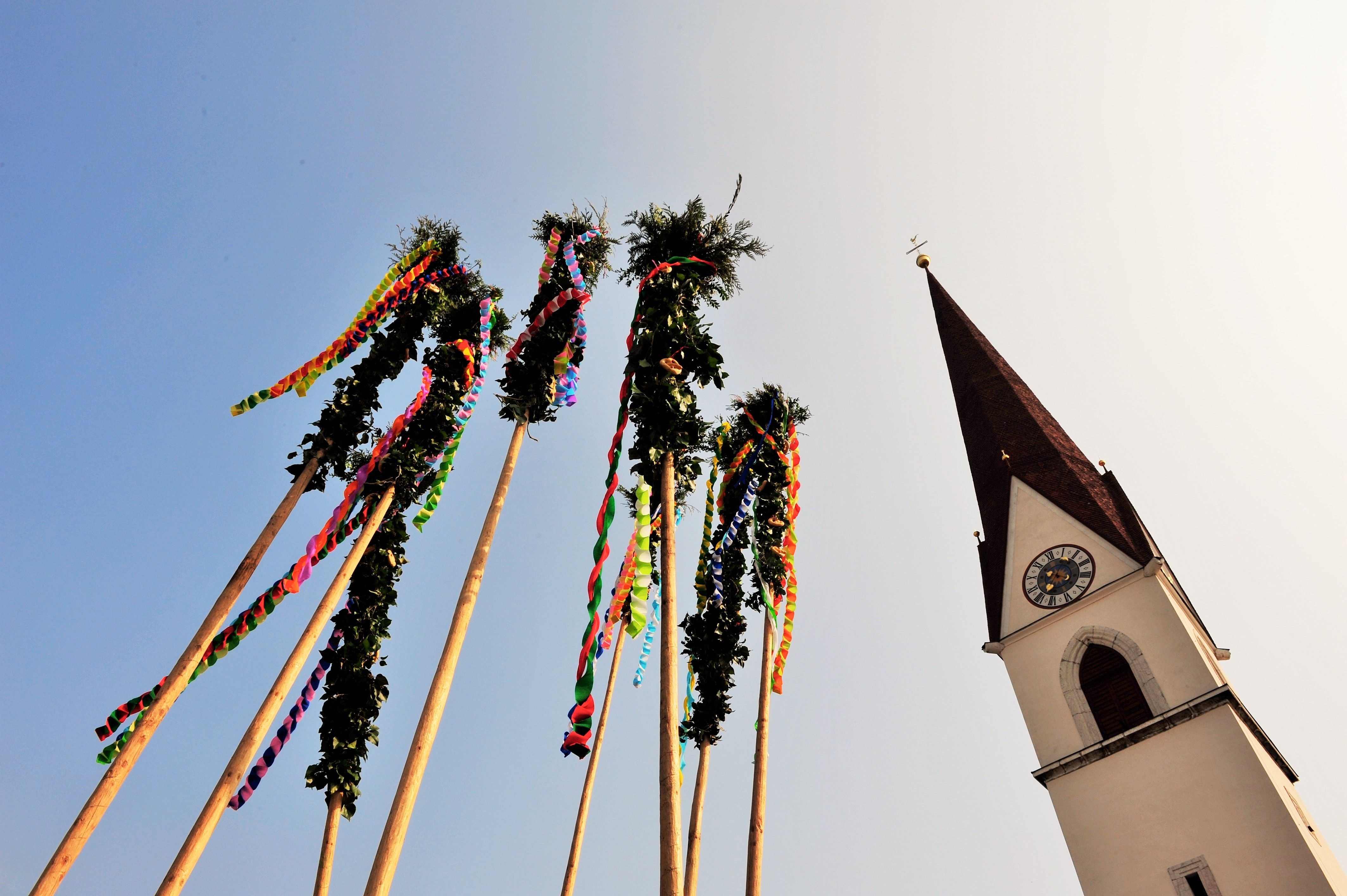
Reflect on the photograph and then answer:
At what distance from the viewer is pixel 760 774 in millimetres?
11695

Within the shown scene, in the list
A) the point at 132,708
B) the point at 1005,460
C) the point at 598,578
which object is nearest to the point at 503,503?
the point at 598,578

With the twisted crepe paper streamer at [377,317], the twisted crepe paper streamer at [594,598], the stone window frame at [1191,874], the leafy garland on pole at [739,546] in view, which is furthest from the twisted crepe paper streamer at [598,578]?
the stone window frame at [1191,874]

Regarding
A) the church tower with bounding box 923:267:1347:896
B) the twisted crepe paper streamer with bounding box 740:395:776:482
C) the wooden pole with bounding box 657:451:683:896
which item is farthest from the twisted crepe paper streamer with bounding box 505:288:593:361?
the church tower with bounding box 923:267:1347:896

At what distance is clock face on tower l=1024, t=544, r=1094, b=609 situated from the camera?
843 inches

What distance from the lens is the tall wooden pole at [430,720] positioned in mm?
7270

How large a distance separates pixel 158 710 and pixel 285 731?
2.34 meters

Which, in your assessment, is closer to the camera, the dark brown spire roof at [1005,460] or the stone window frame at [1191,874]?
the stone window frame at [1191,874]

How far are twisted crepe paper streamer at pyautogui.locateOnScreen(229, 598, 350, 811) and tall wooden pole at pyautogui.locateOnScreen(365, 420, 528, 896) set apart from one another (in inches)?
142

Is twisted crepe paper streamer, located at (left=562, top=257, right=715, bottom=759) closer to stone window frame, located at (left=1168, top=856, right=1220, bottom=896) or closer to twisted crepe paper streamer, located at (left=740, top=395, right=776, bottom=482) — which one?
twisted crepe paper streamer, located at (left=740, top=395, right=776, bottom=482)

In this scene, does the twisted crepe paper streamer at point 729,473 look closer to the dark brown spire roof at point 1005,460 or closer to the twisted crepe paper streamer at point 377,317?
the twisted crepe paper streamer at point 377,317

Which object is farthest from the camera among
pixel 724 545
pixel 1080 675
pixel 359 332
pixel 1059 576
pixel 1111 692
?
pixel 1059 576

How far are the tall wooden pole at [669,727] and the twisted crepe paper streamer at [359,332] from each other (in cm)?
745

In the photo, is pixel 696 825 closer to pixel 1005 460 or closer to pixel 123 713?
pixel 123 713

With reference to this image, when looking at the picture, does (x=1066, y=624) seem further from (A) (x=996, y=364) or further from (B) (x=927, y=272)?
(B) (x=927, y=272)
